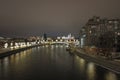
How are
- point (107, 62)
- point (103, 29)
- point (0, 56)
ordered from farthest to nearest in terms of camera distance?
point (103, 29) < point (0, 56) < point (107, 62)

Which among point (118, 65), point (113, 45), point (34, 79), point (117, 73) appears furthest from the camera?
point (113, 45)

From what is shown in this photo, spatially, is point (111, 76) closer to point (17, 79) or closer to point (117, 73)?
point (117, 73)

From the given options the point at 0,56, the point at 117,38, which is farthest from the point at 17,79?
the point at 117,38

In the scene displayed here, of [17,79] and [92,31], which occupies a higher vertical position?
[92,31]

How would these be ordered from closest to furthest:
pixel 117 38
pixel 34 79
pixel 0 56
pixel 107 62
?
1. pixel 34 79
2. pixel 107 62
3. pixel 0 56
4. pixel 117 38

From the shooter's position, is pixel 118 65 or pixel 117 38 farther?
pixel 117 38

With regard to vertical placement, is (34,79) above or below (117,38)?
below

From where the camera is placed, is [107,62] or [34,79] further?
[107,62]

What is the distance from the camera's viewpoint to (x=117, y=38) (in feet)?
253

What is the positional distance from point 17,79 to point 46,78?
3.63 meters

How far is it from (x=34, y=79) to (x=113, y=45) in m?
45.6

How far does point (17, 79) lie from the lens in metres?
28.1

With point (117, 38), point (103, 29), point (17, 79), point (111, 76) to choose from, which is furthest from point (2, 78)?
point (103, 29)

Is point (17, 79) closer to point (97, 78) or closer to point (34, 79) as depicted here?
point (34, 79)
